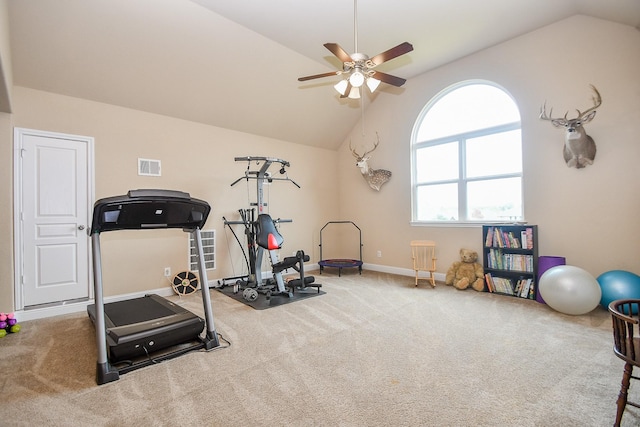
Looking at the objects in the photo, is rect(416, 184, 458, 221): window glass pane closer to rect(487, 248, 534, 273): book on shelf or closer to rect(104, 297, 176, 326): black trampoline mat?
rect(487, 248, 534, 273): book on shelf

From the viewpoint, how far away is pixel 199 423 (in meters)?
1.68

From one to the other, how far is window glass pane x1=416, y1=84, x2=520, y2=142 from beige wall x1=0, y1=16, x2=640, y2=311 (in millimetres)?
197

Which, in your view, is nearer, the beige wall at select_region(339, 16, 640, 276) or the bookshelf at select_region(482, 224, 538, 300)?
the beige wall at select_region(339, 16, 640, 276)

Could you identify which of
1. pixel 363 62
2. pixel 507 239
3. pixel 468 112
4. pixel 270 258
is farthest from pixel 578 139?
pixel 270 258

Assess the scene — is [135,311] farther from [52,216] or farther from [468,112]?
[468,112]

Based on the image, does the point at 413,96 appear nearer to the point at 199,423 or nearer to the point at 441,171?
Answer: the point at 441,171

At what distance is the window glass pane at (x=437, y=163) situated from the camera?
506cm

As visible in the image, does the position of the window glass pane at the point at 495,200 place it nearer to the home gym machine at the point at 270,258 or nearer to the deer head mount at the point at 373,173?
the deer head mount at the point at 373,173

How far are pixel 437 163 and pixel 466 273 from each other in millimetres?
1974

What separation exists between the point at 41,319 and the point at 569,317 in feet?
20.0

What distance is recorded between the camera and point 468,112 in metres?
4.87

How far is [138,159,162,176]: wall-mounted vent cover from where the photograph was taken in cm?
428

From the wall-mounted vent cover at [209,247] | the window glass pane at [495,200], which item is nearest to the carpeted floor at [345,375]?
the window glass pane at [495,200]

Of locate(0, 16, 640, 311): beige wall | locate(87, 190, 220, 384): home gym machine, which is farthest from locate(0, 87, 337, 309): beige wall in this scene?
locate(87, 190, 220, 384): home gym machine
